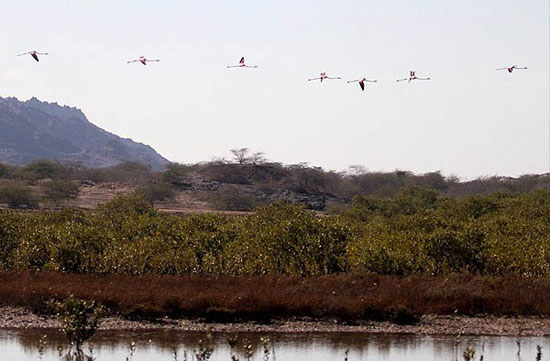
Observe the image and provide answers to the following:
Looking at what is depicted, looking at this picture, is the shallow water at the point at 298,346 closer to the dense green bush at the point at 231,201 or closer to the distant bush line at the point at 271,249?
the distant bush line at the point at 271,249

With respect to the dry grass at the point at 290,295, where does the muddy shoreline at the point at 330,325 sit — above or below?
below

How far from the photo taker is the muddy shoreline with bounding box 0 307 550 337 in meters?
35.0

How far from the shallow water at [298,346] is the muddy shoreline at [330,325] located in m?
1.07

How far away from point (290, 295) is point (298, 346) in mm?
7478

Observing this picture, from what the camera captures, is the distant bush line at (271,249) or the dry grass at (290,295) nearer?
the dry grass at (290,295)

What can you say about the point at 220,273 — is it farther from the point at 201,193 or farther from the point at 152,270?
the point at 201,193

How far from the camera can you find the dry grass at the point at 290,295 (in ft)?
122

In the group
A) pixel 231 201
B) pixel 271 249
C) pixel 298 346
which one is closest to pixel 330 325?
pixel 298 346

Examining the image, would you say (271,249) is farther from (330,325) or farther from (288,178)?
(288,178)

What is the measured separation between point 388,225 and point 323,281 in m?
15.3

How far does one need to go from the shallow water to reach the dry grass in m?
3.00

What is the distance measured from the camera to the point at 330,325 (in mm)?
35969

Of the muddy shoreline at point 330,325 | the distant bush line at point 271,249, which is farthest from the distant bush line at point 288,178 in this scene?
the muddy shoreline at point 330,325

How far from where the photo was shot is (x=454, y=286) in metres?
39.9
